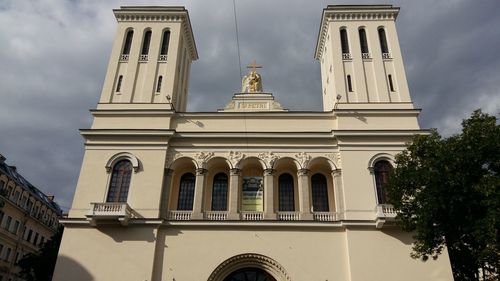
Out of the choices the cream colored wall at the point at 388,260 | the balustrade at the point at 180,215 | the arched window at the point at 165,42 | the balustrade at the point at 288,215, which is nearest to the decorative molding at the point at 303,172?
the balustrade at the point at 288,215

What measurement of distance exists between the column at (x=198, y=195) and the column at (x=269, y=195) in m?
3.84

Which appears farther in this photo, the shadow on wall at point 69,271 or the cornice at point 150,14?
the cornice at point 150,14

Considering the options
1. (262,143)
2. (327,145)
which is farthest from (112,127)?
(327,145)

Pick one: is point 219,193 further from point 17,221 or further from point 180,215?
point 17,221

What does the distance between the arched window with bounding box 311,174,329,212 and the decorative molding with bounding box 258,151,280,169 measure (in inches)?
119

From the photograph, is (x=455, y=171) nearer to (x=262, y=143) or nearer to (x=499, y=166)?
(x=499, y=166)

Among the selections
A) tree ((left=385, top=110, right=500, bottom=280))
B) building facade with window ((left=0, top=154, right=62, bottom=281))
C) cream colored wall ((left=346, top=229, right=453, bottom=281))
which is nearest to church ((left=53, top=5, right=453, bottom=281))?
cream colored wall ((left=346, top=229, right=453, bottom=281))

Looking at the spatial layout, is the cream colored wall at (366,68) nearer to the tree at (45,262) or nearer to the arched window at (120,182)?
the arched window at (120,182)

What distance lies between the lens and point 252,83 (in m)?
29.4

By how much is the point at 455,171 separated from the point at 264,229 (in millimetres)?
10410

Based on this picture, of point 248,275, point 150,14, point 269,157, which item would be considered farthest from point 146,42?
point 248,275

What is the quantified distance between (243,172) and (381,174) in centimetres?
861

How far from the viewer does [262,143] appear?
82.9ft

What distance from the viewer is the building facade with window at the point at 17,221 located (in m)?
40.5
